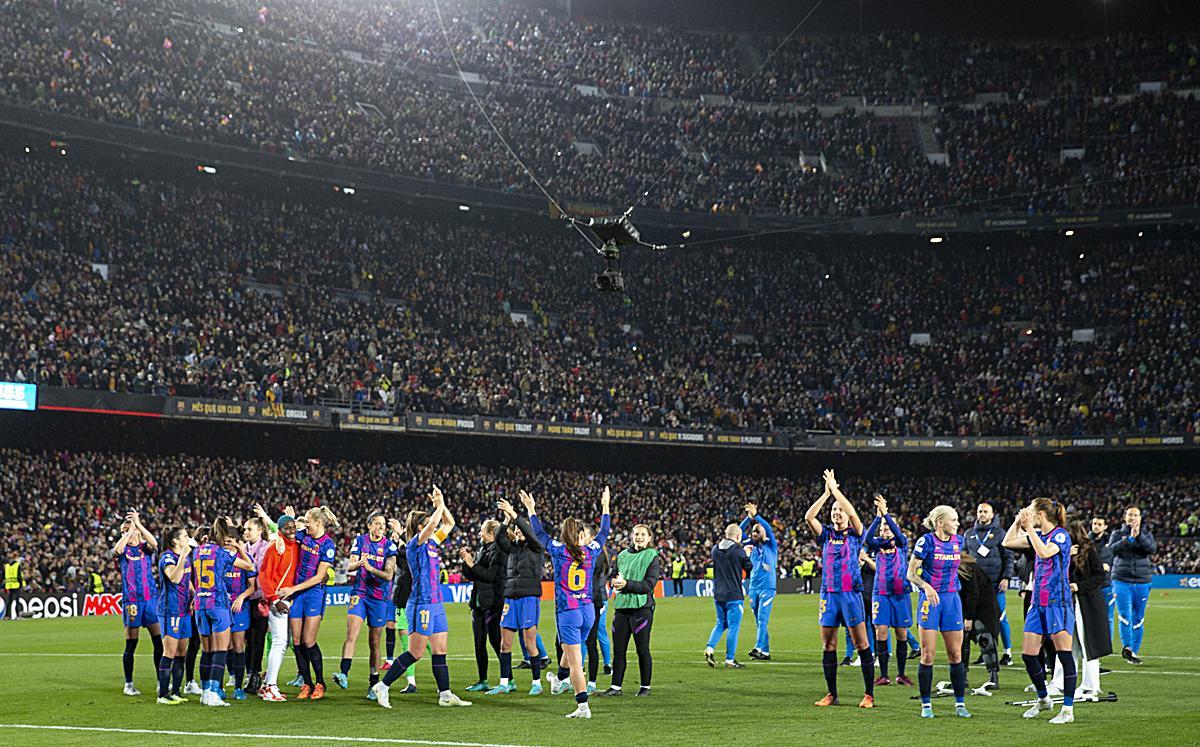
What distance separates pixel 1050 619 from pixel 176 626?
927 cm

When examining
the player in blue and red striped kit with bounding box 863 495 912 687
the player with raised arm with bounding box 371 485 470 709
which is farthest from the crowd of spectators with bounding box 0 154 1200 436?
the player in blue and red striped kit with bounding box 863 495 912 687

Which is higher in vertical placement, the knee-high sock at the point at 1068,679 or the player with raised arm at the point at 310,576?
the player with raised arm at the point at 310,576

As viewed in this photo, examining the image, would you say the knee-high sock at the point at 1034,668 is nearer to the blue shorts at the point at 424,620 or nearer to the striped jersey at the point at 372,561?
the blue shorts at the point at 424,620

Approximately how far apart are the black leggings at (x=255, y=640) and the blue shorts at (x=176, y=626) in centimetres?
107

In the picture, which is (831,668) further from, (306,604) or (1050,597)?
(306,604)

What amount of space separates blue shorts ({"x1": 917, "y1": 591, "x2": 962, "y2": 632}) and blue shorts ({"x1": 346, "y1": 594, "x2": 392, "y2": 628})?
20.8 ft

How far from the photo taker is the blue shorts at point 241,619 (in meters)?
14.5

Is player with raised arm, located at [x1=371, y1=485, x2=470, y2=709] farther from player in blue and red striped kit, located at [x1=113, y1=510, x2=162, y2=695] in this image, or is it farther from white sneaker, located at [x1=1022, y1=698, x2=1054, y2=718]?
white sneaker, located at [x1=1022, y1=698, x2=1054, y2=718]

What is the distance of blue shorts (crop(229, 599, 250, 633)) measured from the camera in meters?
14.5

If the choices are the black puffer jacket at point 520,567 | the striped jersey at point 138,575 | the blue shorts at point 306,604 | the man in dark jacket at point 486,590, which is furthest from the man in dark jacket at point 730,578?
the striped jersey at point 138,575

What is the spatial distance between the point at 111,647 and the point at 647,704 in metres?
13.1

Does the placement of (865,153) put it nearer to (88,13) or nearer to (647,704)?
(88,13)

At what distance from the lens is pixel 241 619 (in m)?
14.7

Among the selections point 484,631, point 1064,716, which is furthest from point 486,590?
point 1064,716
